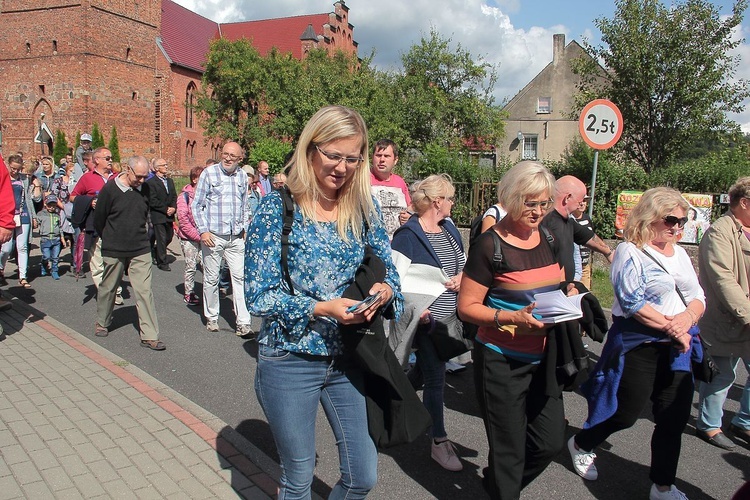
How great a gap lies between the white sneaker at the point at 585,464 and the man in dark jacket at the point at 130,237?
4455mm

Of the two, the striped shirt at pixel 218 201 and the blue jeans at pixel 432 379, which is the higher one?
the striped shirt at pixel 218 201

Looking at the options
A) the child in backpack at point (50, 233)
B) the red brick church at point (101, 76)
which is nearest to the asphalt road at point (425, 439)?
the child in backpack at point (50, 233)

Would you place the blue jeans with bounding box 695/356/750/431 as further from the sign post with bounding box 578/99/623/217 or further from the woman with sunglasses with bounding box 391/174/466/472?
the sign post with bounding box 578/99/623/217

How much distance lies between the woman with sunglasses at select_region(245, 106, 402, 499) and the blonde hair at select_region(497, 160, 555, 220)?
959 millimetres

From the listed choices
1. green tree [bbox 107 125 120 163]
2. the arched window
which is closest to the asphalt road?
green tree [bbox 107 125 120 163]

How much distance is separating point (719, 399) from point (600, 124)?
5.79m

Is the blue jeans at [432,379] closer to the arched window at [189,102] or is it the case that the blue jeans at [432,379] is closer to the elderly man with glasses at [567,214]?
the elderly man with glasses at [567,214]

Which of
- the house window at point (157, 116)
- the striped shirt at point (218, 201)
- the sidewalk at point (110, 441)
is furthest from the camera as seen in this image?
the house window at point (157, 116)

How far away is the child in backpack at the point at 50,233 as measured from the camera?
10.7 m

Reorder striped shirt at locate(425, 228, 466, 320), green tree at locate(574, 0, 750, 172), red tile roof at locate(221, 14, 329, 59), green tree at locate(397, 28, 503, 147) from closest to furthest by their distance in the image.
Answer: striped shirt at locate(425, 228, 466, 320) → green tree at locate(574, 0, 750, 172) → green tree at locate(397, 28, 503, 147) → red tile roof at locate(221, 14, 329, 59)

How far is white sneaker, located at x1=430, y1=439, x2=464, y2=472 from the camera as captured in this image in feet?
13.7

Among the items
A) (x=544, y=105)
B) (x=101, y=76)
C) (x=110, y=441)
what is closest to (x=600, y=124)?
(x=110, y=441)

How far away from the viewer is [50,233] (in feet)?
35.1

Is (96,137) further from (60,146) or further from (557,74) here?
(557,74)
